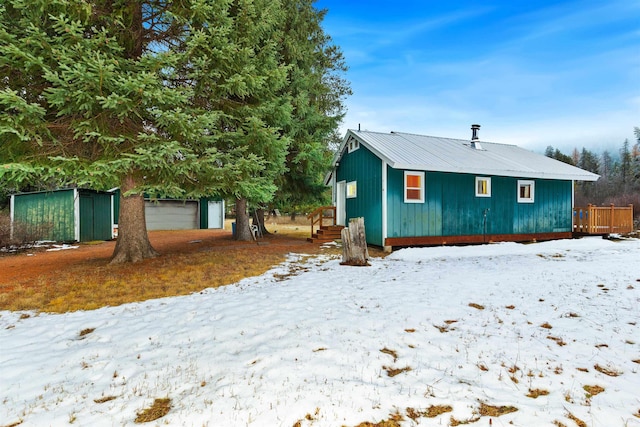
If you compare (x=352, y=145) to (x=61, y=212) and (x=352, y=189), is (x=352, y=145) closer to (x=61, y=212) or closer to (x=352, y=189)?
(x=352, y=189)

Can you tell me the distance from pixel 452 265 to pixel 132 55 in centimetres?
988

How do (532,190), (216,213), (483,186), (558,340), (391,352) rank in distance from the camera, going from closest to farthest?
(391,352)
(558,340)
(483,186)
(532,190)
(216,213)

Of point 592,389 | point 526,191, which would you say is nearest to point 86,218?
point 592,389

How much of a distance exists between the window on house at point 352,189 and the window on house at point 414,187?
7.84 feet

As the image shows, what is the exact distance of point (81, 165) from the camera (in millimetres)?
6309

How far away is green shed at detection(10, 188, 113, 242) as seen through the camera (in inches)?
545

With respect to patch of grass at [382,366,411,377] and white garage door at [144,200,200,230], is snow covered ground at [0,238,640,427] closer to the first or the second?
patch of grass at [382,366,411,377]

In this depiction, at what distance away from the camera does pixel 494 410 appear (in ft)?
7.61

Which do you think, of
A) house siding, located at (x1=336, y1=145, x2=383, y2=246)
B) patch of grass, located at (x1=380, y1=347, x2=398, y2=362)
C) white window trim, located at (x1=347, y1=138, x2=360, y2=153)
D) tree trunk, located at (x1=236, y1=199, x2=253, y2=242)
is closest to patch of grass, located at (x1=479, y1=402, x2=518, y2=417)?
patch of grass, located at (x1=380, y1=347, x2=398, y2=362)

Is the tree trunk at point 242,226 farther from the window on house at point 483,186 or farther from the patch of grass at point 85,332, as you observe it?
the window on house at point 483,186

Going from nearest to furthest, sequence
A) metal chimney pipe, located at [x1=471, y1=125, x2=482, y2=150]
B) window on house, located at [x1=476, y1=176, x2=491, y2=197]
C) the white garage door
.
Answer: window on house, located at [x1=476, y1=176, x2=491, y2=197], metal chimney pipe, located at [x1=471, y1=125, x2=482, y2=150], the white garage door

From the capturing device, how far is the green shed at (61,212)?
13.8 meters

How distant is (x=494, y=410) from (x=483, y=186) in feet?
38.2

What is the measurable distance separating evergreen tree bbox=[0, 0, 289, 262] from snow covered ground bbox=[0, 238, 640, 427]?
302 centimetres
